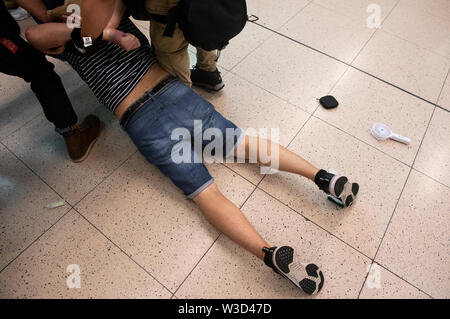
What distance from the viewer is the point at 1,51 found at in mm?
962

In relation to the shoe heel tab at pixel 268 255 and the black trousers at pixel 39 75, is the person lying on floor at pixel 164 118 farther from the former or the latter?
the black trousers at pixel 39 75

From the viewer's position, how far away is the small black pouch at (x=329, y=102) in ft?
5.24

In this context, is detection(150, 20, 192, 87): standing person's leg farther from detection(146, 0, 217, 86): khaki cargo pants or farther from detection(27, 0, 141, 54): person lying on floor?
detection(27, 0, 141, 54): person lying on floor

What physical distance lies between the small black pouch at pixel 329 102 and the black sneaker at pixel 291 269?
3.11 feet

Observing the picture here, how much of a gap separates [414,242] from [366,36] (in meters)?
1.56

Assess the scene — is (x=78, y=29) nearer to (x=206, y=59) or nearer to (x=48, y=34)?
(x=48, y=34)

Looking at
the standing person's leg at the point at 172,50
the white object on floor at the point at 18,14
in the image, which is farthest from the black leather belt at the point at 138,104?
the white object on floor at the point at 18,14

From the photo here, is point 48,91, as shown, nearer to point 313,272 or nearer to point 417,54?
point 313,272

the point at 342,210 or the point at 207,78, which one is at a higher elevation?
the point at 207,78

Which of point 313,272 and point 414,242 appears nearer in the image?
point 313,272

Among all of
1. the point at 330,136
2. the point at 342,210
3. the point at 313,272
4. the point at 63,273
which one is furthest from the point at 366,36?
the point at 63,273

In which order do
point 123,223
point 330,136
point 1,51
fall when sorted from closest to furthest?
point 1,51
point 123,223
point 330,136

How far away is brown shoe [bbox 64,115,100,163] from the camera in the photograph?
1315mm

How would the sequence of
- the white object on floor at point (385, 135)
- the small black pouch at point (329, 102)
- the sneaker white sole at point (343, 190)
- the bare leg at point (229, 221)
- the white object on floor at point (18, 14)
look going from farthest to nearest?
the white object on floor at point (18, 14) → the small black pouch at point (329, 102) → the white object on floor at point (385, 135) → the sneaker white sole at point (343, 190) → the bare leg at point (229, 221)
